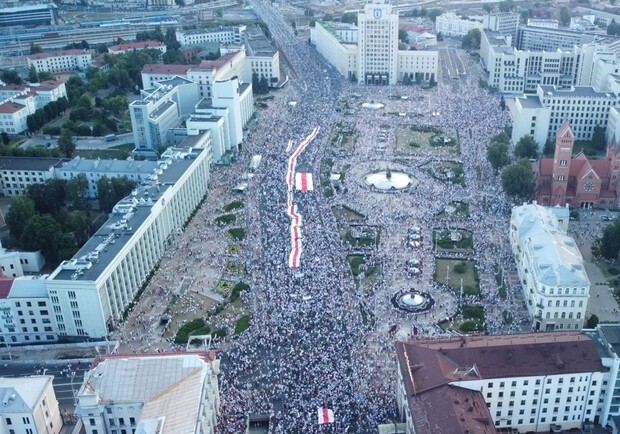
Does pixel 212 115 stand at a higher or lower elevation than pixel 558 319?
higher

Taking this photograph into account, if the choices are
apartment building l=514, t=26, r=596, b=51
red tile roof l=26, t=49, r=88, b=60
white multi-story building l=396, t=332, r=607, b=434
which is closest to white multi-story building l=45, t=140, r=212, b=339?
white multi-story building l=396, t=332, r=607, b=434

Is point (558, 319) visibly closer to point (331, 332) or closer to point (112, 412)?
point (331, 332)

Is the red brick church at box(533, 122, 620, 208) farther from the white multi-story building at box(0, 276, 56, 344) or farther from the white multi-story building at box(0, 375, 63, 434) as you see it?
the white multi-story building at box(0, 375, 63, 434)

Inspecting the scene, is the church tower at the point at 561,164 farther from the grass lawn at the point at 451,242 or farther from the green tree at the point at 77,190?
the green tree at the point at 77,190

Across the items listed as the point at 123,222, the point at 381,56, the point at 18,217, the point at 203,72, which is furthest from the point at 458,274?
the point at 381,56

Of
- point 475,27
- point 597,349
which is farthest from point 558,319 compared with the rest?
point 475,27

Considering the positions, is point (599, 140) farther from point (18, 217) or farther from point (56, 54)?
point (56, 54)
